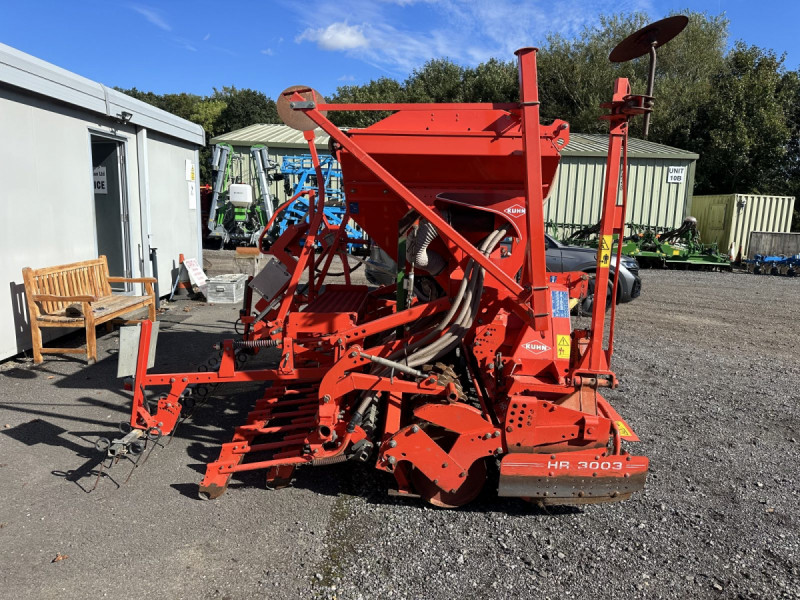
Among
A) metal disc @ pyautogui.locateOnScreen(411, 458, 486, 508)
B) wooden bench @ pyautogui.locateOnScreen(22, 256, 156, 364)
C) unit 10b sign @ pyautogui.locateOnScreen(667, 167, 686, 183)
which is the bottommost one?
metal disc @ pyautogui.locateOnScreen(411, 458, 486, 508)

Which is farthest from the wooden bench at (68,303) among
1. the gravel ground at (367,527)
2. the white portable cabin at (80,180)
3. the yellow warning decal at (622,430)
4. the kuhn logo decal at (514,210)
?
the yellow warning decal at (622,430)

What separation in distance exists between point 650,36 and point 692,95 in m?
25.4

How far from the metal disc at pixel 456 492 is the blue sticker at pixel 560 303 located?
1204 mm

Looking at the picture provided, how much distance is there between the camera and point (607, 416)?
3.40 m

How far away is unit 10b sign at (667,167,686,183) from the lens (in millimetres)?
18219

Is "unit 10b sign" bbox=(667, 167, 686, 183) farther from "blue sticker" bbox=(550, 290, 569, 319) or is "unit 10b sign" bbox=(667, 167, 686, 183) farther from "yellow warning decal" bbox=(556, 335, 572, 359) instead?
"yellow warning decal" bbox=(556, 335, 572, 359)

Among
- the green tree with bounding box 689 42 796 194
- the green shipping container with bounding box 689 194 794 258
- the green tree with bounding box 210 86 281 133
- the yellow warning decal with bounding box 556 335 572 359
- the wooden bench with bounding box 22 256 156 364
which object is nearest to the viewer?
the yellow warning decal with bounding box 556 335 572 359

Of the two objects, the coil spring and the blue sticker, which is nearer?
the coil spring

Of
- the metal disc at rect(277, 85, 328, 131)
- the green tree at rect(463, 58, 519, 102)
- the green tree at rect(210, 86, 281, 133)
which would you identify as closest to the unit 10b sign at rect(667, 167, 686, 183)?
the green tree at rect(463, 58, 519, 102)

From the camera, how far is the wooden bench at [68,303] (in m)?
5.80

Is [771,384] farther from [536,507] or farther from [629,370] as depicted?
[536,507]

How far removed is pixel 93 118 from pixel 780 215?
20707 millimetres

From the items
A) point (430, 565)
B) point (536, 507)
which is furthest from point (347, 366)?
point (536, 507)

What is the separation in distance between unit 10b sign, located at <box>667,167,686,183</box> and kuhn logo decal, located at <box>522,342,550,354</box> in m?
17.4
